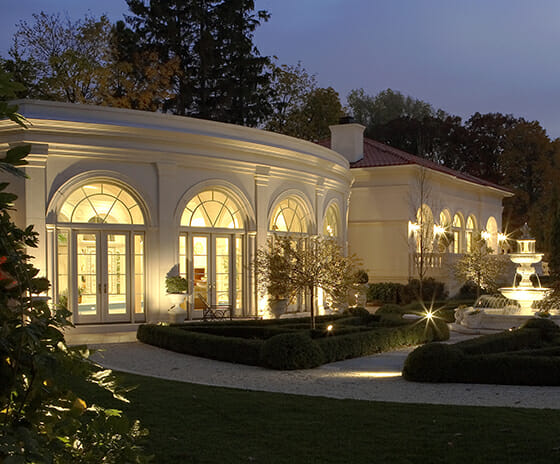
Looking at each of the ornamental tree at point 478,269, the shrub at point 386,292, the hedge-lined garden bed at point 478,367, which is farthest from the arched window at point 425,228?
the hedge-lined garden bed at point 478,367

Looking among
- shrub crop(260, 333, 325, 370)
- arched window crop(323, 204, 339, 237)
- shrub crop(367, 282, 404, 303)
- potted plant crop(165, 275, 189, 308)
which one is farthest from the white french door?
shrub crop(367, 282, 404, 303)

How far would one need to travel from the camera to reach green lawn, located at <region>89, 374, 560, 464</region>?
6.38 m

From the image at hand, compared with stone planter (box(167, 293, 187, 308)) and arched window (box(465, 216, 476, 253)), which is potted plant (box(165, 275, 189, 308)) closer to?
stone planter (box(167, 293, 187, 308))

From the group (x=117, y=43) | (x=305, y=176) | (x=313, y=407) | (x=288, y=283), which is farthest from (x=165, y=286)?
(x=117, y=43)

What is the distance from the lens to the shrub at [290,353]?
12594mm

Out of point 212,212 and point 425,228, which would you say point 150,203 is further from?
point 425,228

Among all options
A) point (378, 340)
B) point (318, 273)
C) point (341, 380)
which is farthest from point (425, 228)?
point (341, 380)

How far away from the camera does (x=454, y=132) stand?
5628 centimetres

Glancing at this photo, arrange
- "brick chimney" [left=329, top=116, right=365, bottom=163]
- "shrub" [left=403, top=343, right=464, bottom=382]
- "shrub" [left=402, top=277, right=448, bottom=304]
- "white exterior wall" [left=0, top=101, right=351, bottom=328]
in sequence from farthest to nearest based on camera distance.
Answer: "brick chimney" [left=329, top=116, right=365, bottom=163], "shrub" [left=402, top=277, right=448, bottom=304], "white exterior wall" [left=0, top=101, right=351, bottom=328], "shrub" [left=403, top=343, right=464, bottom=382]

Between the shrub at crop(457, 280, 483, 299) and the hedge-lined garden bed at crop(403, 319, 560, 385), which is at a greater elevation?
the shrub at crop(457, 280, 483, 299)

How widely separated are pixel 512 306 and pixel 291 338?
10.1 meters

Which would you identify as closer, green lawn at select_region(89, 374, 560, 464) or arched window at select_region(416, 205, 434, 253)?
green lawn at select_region(89, 374, 560, 464)

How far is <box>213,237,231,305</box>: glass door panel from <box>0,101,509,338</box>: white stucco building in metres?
0.03

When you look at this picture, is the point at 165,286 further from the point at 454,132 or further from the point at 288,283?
the point at 454,132
